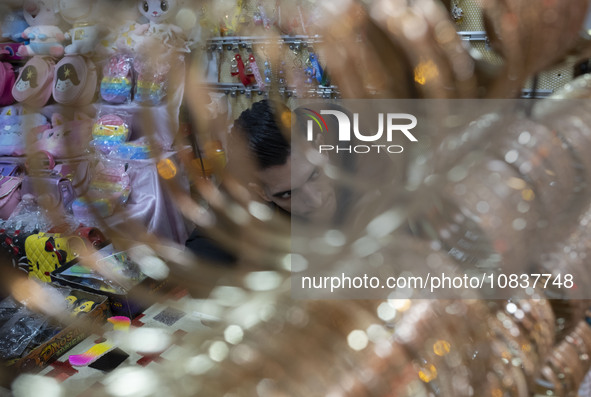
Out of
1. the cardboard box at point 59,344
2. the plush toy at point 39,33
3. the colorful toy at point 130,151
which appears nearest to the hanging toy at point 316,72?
the cardboard box at point 59,344

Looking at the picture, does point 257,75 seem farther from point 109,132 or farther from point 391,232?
point 109,132

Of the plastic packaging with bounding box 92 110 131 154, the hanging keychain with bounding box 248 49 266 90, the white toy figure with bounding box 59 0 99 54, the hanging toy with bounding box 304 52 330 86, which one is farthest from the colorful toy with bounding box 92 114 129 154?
the white toy figure with bounding box 59 0 99 54

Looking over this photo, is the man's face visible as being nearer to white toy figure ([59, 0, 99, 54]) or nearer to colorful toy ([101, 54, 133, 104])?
white toy figure ([59, 0, 99, 54])

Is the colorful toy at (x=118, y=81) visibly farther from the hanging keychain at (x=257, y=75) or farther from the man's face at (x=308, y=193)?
the man's face at (x=308, y=193)

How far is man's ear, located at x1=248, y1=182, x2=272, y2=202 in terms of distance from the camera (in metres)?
0.25

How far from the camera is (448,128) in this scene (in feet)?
0.51

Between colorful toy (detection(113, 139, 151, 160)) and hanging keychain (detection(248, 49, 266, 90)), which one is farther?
colorful toy (detection(113, 139, 151, 160))

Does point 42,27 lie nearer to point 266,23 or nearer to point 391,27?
point 266,23

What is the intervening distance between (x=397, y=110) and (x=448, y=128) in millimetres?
21

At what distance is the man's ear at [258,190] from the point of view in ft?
0.84

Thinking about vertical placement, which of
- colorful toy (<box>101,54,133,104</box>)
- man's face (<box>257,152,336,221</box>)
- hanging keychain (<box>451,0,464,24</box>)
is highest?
hanging keychain (<box>451,0,464,24</box>)

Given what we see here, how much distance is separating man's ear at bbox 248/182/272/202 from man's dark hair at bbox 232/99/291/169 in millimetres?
26

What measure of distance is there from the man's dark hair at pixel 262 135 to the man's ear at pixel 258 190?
0.03 meters

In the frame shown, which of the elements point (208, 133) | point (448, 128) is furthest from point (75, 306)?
point (448, 128)
